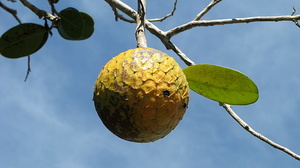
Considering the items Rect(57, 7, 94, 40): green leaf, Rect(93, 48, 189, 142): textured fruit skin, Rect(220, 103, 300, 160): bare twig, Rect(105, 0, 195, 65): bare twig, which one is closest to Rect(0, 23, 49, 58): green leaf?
Rect(57, 7, 94, 40): green leaf

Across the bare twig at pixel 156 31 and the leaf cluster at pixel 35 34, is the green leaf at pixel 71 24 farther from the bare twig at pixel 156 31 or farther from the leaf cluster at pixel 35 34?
the bare twig at pixel 156 31

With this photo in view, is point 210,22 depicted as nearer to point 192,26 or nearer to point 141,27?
point 192,26

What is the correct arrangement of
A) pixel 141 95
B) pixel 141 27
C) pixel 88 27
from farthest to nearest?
pixel 88 27
pixel 141 27
pixel 141 95

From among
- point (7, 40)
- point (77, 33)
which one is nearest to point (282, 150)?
point (77, 33)

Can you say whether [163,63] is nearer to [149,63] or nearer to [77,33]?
[149,63]

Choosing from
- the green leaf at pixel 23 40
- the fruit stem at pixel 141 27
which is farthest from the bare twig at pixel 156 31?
the green leaf at pixel 23 40

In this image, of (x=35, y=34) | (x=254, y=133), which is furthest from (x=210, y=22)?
(x=35, y=34)
